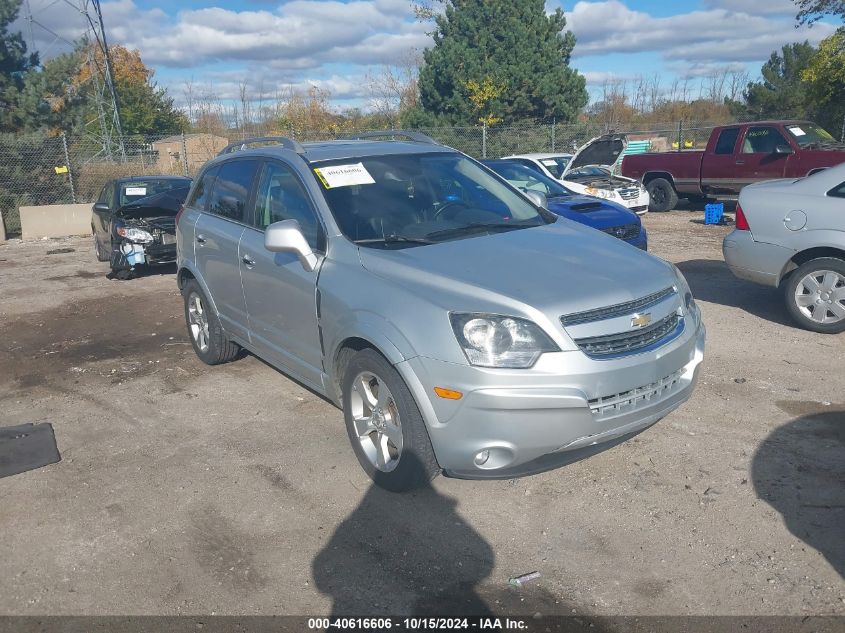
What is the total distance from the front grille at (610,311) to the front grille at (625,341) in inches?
3.7

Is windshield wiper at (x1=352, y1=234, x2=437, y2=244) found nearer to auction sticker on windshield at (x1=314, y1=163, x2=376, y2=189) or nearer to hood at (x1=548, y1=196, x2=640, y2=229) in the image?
auction sticker on windshield at (x1=314, y1=163, x2=376, y2=189)

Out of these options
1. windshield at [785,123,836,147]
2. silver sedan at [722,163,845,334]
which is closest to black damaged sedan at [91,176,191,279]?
silver sedan at [722,163,845,334]

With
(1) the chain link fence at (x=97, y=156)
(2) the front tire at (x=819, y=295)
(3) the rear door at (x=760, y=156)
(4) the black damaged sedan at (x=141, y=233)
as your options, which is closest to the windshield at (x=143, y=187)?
(4) the black damaged sedan at (x=141, y=233)

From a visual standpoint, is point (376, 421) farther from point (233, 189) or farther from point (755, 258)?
point (755, 258)

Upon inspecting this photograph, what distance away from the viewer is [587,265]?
12.8 ft

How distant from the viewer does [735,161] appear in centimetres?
1443

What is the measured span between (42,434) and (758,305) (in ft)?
22.2

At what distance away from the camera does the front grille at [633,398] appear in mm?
3436

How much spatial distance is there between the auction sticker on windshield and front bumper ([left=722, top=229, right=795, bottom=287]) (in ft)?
13.0

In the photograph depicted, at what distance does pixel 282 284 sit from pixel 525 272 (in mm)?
1689

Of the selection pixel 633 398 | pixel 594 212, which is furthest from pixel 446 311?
pixel 594 212

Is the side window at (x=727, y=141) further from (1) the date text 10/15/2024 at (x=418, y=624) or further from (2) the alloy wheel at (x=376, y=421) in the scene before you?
(1) the date text 10/15/2024 at (x=418, y=624)

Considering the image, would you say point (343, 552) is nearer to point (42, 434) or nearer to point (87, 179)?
point (42, 434)

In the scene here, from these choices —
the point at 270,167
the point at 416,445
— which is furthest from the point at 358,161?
the point at 416,445
